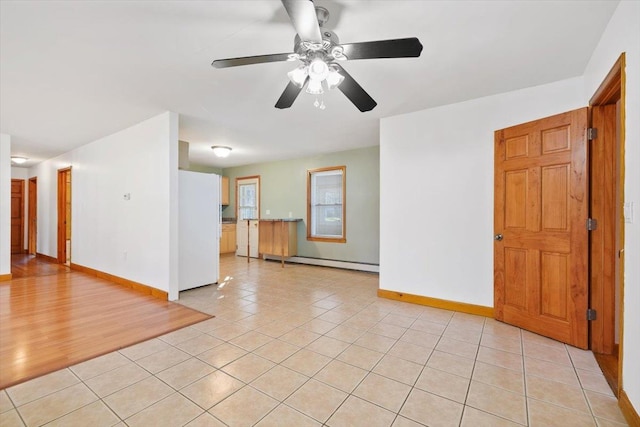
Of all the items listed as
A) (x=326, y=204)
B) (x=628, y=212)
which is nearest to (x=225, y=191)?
(x=326, y=204)

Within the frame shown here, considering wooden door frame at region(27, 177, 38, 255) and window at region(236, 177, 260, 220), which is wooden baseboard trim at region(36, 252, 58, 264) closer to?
wooden door frame at region(27, 177, 38, 255)

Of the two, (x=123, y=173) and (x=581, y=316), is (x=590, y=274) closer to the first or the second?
(x=581, y=316)

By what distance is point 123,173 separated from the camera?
4.65 meters

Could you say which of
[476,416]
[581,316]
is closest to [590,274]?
[581,316]

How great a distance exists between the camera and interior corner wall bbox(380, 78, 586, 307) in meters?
3.19

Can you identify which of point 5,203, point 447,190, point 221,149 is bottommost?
point 5,203

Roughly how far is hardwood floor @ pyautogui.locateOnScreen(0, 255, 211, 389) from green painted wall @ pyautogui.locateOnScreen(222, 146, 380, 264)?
3449mm

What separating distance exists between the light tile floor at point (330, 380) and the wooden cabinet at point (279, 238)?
10.9 ft

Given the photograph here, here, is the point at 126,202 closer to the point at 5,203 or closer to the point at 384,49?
the point at 5,203

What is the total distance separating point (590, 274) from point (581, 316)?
38 cm

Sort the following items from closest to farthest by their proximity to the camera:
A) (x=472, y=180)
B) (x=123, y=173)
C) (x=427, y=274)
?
(x=472, y=180) < (x=427, y=274) < (x=123, y=173)

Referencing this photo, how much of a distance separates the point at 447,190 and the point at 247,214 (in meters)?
5.90

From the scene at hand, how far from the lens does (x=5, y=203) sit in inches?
201

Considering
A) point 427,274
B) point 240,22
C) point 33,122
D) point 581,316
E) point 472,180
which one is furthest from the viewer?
point 33,122
